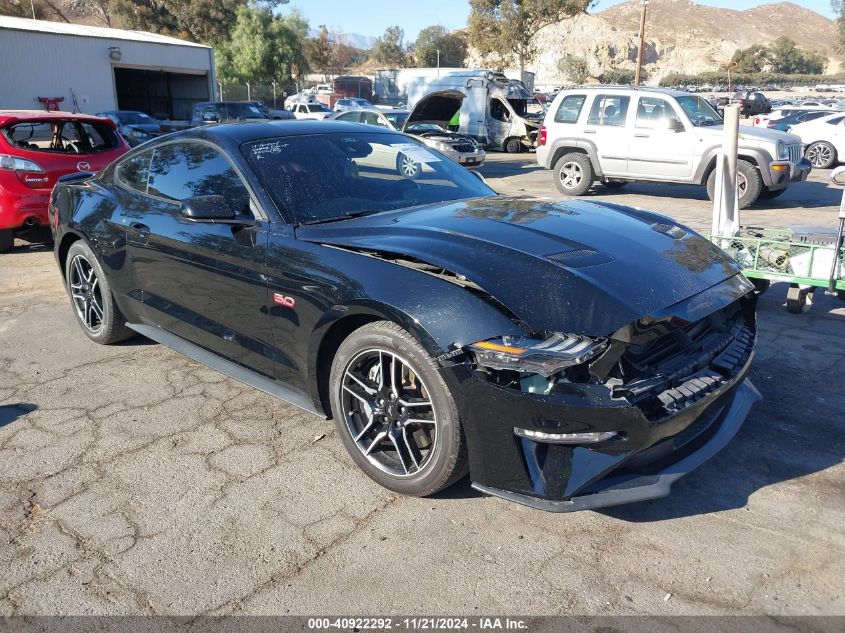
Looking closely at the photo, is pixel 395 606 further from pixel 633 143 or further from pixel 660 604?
pixel 633 143

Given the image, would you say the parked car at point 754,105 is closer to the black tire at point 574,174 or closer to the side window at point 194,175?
the black tire at point 574,174

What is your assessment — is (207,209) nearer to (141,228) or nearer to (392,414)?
(141,228)

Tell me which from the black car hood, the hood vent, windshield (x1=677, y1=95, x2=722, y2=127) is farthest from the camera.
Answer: windshield (x1=677, y1=95, x2=722, y2=127)

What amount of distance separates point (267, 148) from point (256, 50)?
2005 inches

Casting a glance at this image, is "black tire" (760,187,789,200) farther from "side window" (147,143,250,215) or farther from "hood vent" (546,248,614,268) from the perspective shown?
"side window" (147,143,250,215)

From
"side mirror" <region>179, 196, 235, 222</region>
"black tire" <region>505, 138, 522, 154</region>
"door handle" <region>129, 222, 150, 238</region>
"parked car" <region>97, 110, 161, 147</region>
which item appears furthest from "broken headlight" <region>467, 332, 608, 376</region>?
"black tire" <region>505, 138, 522, 154</region>

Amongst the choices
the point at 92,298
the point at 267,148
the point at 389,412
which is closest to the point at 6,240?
the point at 92,298

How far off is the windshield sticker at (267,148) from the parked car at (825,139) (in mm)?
16004

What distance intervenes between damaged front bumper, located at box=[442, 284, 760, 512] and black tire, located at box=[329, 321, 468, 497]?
0.31 ft

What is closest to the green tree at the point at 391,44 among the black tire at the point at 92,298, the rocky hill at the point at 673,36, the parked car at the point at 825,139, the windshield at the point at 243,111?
the rocky hill at the point at 673,36

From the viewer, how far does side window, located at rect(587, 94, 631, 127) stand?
12.2 metres

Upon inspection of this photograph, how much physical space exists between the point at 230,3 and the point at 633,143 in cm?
5107

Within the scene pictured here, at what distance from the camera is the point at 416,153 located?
14.7ft

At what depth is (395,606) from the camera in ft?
8.32
